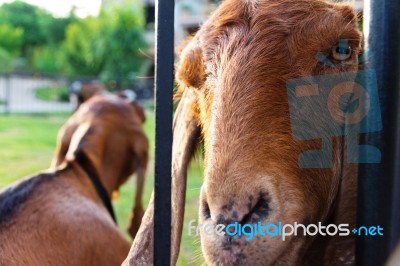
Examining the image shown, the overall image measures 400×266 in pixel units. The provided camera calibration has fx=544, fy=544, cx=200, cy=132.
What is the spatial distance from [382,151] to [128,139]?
15.4 ft

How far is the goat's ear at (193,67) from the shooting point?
8.13 feet

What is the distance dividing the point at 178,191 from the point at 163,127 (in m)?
0.91

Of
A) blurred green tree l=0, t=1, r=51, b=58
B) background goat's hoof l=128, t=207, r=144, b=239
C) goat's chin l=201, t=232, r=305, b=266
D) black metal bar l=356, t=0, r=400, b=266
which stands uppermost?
blurred green tree l=0, t=1, r=51, b=58

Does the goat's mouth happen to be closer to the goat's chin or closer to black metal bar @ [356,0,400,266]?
the goat's chin

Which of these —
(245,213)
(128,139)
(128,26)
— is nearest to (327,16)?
(245,213)

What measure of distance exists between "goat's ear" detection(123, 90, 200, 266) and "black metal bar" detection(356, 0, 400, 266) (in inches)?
38.2

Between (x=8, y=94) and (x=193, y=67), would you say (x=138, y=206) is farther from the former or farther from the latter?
(x=8, y=94)

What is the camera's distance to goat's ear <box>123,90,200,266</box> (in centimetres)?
253

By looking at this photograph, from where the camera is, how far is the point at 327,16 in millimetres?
2314

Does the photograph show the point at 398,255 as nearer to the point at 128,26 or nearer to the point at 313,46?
the point at 313,46

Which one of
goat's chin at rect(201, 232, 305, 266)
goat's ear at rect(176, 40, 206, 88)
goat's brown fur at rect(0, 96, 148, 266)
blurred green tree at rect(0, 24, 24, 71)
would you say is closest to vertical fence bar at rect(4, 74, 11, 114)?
blurred green tree at rect(0, 24, 24, 71)

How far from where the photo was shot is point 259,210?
185cm

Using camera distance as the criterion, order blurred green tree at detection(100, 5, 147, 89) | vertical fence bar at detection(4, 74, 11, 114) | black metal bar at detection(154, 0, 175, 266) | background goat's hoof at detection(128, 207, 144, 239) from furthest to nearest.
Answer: vertical fence bar at detection(4, 74, 11, 114)
blurred green tree at detection(100, 5, 147, 89)
background goat's hoof at detection(128, 207, 144, 239)
black metal bar at detection(154, 0, 175, 266)

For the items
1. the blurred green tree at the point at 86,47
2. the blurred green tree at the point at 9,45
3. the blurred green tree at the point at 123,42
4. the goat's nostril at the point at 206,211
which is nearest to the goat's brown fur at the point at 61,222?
the goat's nostril at the point at 206,211
